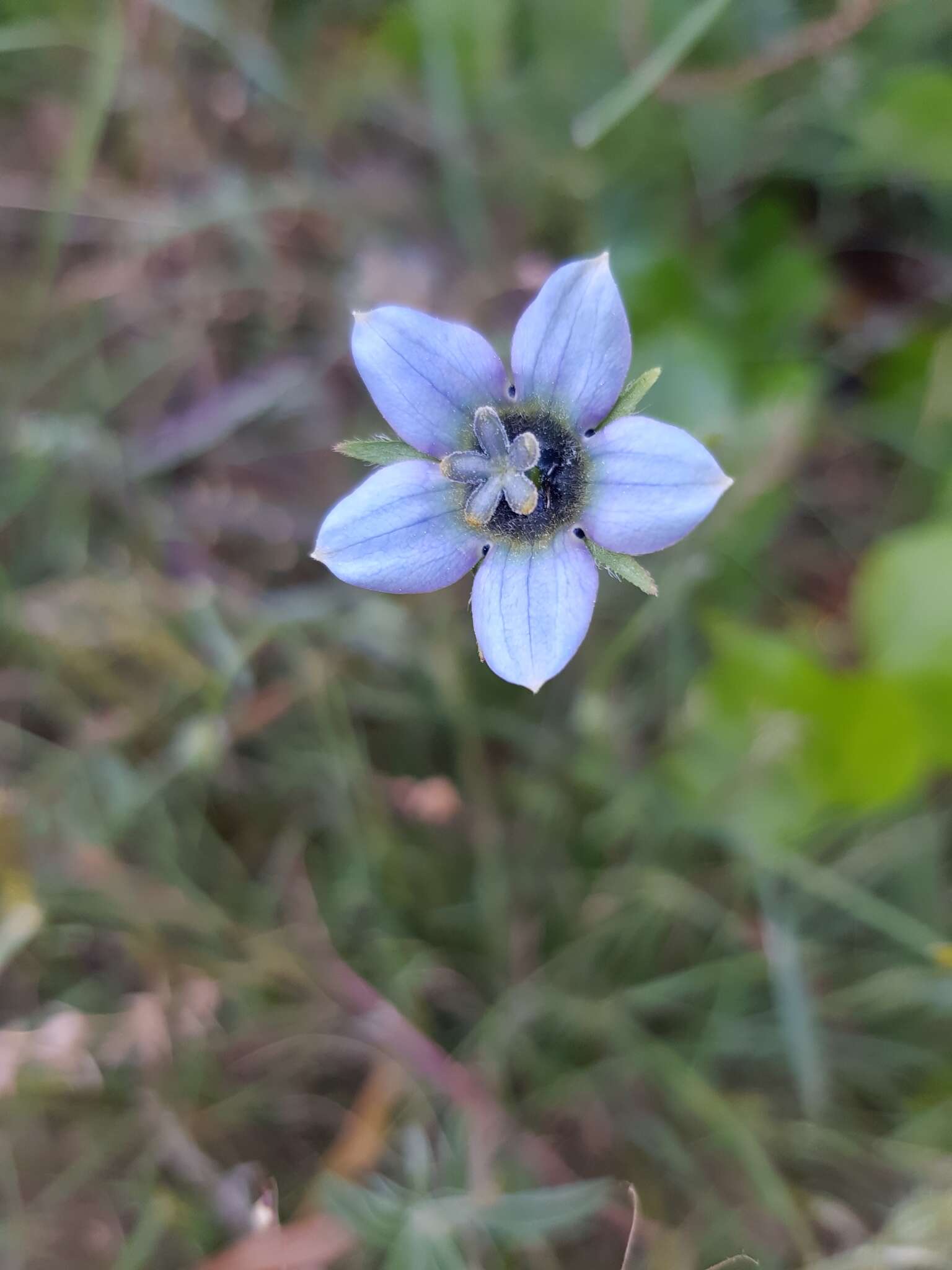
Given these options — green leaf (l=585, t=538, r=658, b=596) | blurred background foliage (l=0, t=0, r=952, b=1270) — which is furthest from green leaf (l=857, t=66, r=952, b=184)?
green leaf (l=585, t=538, r=658, b=596)

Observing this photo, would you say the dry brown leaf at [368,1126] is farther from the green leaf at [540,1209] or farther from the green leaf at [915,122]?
the green leaf at [915,122]

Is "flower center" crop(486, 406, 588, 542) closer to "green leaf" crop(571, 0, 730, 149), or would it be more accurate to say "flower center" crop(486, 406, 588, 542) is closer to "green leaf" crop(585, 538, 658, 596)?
"green leaf" crop(585, 538, 658, 596)

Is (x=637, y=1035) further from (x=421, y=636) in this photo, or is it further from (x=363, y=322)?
(x=363, y=322)

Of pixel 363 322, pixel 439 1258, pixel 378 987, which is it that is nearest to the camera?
pixel 363 322

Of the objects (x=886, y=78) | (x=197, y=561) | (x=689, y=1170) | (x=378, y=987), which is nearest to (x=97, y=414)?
(x=197, y=561)

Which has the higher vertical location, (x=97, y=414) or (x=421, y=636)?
(x=97, y=414)

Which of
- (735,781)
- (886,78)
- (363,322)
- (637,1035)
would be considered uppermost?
(886,78)
